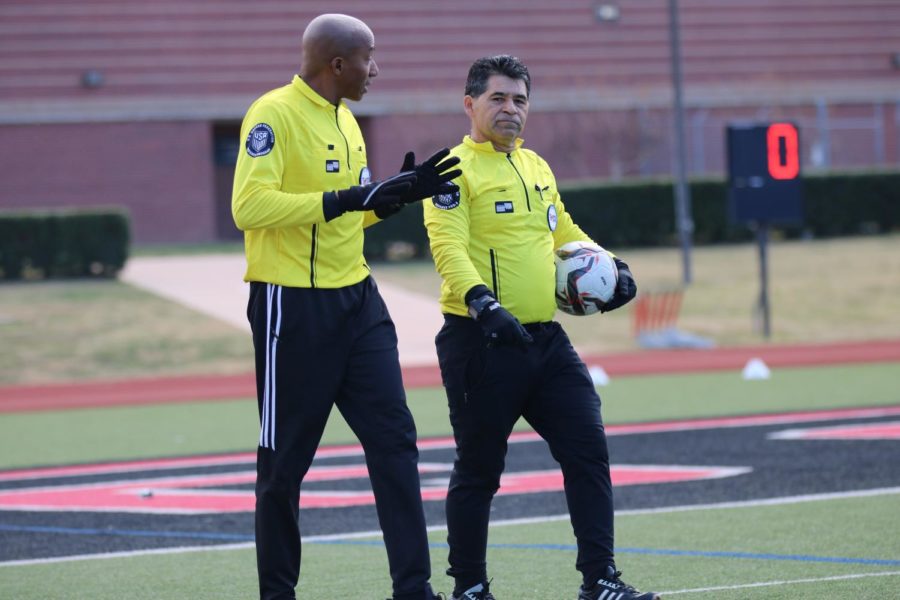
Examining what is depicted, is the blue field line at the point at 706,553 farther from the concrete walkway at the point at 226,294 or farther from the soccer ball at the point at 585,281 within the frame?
the concrete walkway at the point at 226,294

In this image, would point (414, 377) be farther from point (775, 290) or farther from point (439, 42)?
point (439, 42)

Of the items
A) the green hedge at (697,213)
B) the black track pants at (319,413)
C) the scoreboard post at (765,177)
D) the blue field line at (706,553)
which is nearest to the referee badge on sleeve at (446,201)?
the black track pants at (319,413)

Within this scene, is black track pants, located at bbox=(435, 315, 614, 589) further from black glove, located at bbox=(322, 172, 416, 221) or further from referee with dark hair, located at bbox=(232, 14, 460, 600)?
black glove, located at bbox=(322, 172, 416, 221)

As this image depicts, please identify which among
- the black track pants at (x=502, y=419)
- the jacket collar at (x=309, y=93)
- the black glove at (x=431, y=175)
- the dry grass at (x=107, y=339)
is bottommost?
the dry grass at (x=107, y=339)

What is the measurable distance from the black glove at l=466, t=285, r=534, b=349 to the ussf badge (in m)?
0.88

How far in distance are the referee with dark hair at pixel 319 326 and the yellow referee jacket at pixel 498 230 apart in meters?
0.35

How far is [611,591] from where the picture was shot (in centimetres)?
531

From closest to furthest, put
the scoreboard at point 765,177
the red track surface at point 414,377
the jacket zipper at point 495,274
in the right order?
1. the jacket zipper at point 495,274
2. the red track surface at point 414,377
3. the scoreboard at point 765,177

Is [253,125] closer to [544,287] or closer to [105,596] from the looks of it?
[544,287]

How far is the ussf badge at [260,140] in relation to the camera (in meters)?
5.03

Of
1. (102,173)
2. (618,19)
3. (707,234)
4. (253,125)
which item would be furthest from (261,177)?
(618,19)

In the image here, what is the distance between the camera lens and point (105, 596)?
6.26 m

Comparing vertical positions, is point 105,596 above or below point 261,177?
below

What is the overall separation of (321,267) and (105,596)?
78.4 inches
